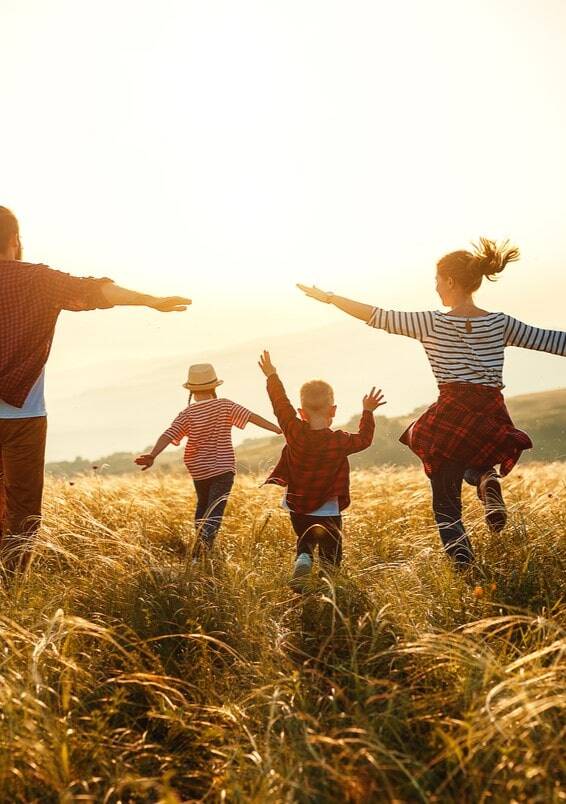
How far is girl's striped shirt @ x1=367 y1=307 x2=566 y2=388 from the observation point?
17.4ft

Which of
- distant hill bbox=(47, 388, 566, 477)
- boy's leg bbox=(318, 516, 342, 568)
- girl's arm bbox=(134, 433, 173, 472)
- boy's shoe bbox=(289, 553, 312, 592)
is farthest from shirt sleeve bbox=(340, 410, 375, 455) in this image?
distant hill bbox=(47, 388, 566, 477)

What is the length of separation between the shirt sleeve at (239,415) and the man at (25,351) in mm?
1507

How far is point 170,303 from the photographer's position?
5.55m

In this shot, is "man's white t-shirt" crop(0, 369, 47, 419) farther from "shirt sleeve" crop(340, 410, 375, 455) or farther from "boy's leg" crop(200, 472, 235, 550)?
"shirt sleeve" crop(340, 410, 375, 455)

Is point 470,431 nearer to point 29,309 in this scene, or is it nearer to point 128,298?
point 128,298

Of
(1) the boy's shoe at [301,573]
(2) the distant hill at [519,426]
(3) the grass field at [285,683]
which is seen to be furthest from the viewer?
(2) the distant hill at [519,426]

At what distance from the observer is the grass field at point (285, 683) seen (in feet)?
9.47

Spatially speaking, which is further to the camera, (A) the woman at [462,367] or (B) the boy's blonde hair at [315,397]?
(B) the boy's blonde hair at [315,397]

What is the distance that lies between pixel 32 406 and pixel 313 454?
1.93 m

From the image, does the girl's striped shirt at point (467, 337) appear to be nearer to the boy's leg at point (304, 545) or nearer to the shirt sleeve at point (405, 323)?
the shirt sleeve at point (405, 323)

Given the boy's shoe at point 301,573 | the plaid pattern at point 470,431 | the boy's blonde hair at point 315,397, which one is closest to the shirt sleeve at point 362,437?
the boy's blonde hair at point 315,397

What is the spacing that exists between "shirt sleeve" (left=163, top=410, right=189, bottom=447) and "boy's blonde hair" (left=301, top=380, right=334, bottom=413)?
1.53 m

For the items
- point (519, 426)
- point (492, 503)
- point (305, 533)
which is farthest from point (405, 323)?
point (519, 426)

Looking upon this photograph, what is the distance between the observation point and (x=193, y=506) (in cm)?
844
